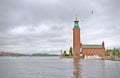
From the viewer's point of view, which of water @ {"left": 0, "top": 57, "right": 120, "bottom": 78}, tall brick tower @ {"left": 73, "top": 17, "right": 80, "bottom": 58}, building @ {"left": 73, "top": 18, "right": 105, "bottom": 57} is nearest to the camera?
water @ {"left": 0, "top": 57, "right": 120, "bottom": 78}

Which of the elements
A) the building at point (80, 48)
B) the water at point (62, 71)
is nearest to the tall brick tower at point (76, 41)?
the building at point (80, 48)

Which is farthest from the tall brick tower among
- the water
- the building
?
the water

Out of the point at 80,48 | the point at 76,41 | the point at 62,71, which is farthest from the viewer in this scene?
the point at 80,48

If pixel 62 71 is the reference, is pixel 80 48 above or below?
above

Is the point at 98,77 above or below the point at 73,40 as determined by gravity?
below

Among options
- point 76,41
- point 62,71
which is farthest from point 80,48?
point 62,71

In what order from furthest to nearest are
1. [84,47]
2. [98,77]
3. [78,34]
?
[84,47]
[78,34]
[98,77]

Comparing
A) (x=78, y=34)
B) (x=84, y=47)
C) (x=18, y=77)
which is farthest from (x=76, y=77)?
(x=84, y=47)

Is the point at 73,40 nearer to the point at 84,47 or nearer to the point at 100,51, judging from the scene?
the point at 84,47

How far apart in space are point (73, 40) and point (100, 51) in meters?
32.1

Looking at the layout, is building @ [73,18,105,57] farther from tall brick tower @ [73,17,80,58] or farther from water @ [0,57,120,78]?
water @ [0,57,120,78]

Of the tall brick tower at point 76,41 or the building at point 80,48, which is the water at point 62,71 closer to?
the tall brick tower at point 76,41

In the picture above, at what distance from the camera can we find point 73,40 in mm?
180375

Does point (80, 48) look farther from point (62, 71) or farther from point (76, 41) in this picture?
point (62, 71)
